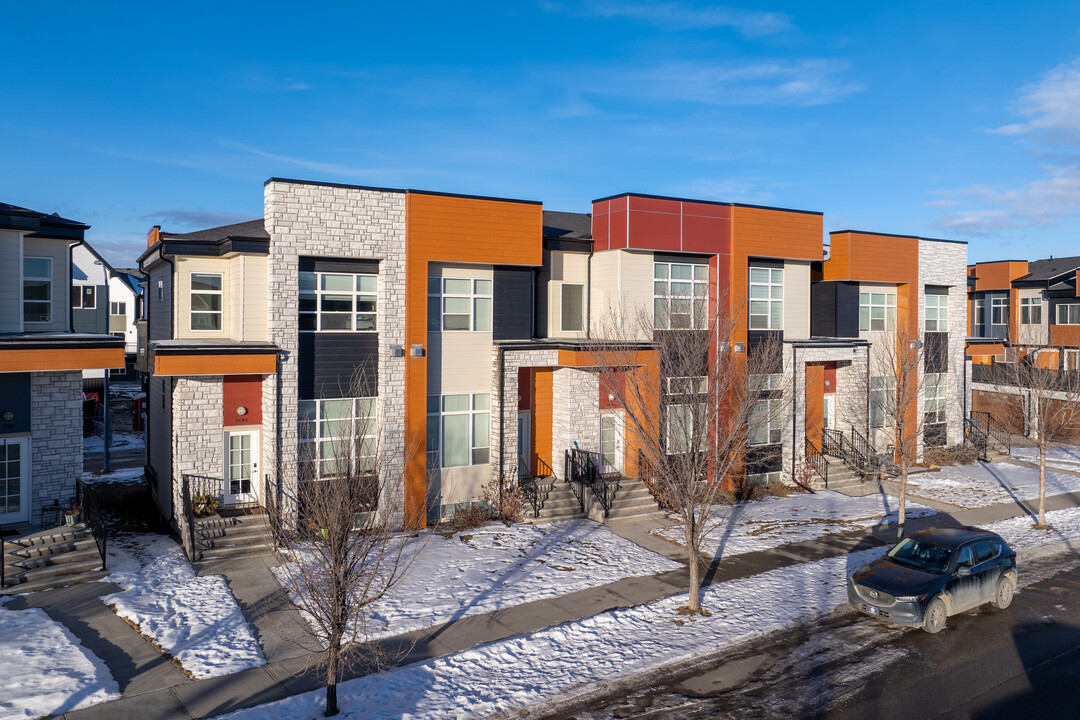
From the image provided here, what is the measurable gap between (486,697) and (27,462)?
13196mm

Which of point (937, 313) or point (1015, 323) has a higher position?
point (1015, 323)

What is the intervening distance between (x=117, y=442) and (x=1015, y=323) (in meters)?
49.0

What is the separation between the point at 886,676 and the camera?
1191cm

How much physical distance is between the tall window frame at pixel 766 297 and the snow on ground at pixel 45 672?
20777 millimetres

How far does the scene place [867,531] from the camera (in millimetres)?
20328

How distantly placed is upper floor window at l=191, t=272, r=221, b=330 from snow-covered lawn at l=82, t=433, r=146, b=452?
1444 centimetres

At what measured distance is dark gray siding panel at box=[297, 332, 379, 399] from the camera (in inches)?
749

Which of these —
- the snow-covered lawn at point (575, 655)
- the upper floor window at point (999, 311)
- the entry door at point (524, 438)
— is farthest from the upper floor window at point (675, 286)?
the upper floor window at point (999, 311)

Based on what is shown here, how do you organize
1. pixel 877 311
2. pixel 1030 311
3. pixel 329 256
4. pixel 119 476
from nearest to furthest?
pixel 329 256 < pixel 119 476 < pixel 877 311 < pixel 1030 311

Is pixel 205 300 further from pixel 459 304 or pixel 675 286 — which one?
pixel 675 286

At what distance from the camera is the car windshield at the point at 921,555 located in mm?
14406

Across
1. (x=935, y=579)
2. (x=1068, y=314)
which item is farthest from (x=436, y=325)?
(x=1068, y=314)

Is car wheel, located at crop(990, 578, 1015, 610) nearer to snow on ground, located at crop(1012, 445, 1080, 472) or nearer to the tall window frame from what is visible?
the tall window frame

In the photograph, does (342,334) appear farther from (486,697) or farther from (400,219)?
(486,697)
